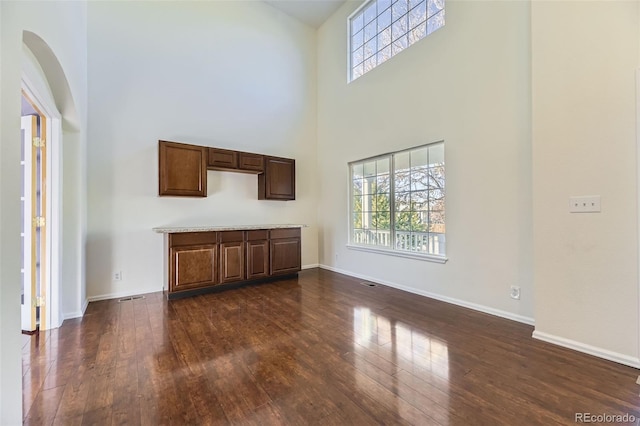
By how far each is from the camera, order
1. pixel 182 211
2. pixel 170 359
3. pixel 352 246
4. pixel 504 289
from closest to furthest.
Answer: pixel 170 359 < pixel 504 289 < pixel 182 211 < pixel 352 246

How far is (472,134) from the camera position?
3.29 metres

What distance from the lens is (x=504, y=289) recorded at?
119 inches

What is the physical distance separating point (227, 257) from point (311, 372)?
2.53 m

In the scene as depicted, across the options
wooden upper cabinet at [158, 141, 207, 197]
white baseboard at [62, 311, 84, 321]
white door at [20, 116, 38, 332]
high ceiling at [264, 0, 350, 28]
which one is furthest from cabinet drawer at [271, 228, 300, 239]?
high ceiling at [264, 0, 350, 28]

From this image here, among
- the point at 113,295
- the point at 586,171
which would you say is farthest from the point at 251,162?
the point at 586,171

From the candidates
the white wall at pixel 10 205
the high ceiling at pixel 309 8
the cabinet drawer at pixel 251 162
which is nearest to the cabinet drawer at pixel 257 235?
the cabinet drawer at pixel 251 162

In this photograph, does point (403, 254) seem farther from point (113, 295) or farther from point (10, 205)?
point (113, 295)

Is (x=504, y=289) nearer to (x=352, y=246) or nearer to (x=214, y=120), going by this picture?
(x=352, y=246)

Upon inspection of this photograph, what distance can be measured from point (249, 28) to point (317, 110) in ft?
6.07

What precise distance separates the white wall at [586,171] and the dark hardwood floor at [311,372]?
285 mm

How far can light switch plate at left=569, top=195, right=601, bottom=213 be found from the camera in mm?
2238

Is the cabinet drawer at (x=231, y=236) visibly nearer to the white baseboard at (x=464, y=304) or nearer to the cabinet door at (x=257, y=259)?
the cabinet door at (x=257, y=259)

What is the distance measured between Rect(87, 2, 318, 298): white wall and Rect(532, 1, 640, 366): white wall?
153 inches

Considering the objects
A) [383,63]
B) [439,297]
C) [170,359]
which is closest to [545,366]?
Answer: [439,297]
